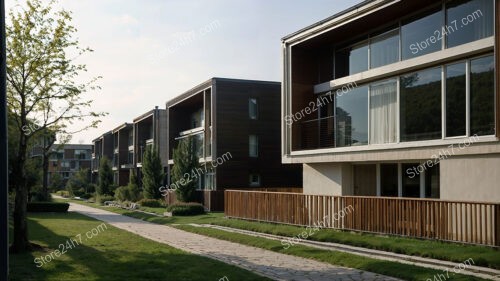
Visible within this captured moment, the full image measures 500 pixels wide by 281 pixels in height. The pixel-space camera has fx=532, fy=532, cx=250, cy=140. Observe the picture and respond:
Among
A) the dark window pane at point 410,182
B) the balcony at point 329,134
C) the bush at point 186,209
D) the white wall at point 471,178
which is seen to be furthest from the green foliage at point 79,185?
the white wall at point 471,178

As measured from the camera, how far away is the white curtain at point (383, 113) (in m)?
18.0

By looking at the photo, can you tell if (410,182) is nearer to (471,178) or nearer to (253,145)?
(471,178)

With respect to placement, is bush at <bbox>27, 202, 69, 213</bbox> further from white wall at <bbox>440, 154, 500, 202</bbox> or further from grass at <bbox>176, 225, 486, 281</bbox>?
white wall at <bbox>440, 154, 500, 202</bbox>

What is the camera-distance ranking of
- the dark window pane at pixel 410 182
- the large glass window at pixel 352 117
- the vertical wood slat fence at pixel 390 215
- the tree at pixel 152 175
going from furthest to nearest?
the tree at pixel 152 175 < the large glass window at pixel 352 117 < the dark window pane at pixel 410 182 < the vertical wood slat fence at pixel 390 215

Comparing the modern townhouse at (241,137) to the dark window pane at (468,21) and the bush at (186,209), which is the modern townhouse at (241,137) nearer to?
the bush at (186,209)

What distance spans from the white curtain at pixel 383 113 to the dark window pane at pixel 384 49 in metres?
0.93

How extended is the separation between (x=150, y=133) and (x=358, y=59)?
43.3 metres

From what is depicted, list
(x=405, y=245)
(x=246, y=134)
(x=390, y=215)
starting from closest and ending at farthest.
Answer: (x=405, y=245) → (x=390, y=215) → (x=246, y=134)

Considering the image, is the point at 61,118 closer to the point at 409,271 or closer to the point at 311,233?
the point at 311,233

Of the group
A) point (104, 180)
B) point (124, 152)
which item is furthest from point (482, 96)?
point (124, 152)

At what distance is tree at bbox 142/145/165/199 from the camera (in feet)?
143

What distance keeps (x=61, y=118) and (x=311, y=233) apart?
351 inches

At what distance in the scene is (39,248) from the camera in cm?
1504

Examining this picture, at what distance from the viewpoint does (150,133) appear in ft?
200
